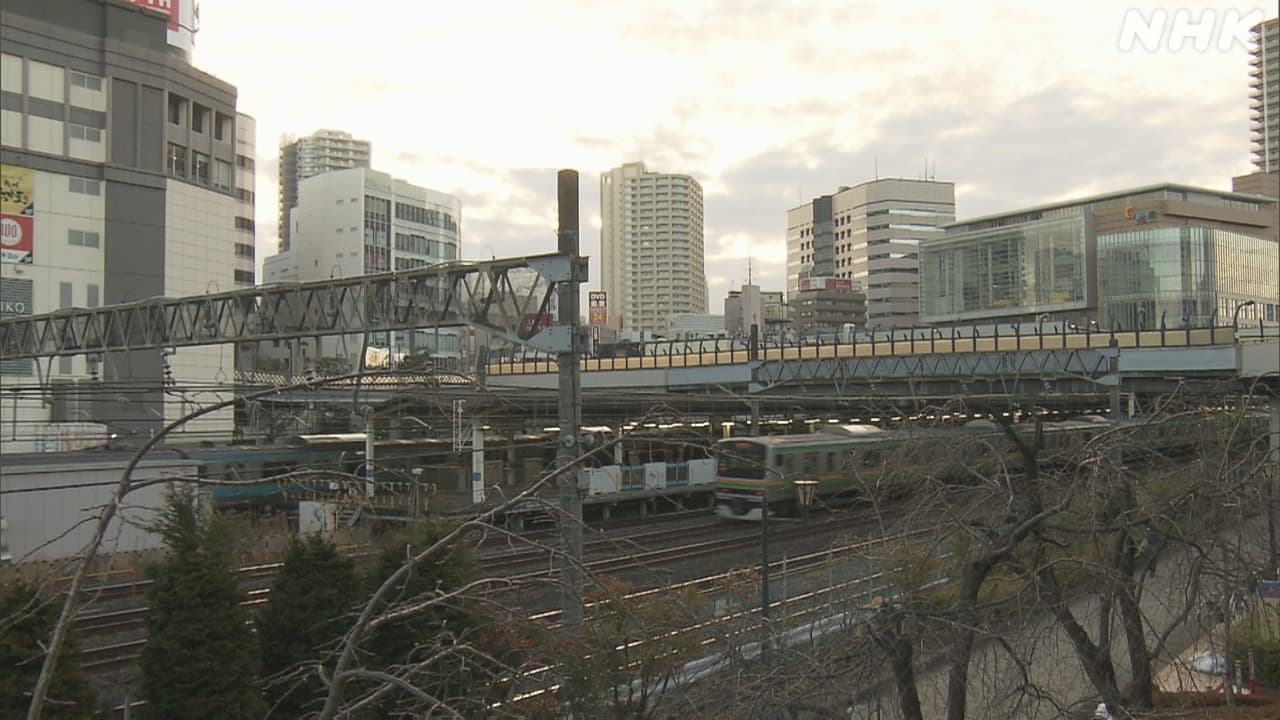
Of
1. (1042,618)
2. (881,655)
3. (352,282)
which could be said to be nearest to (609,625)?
(881,655)

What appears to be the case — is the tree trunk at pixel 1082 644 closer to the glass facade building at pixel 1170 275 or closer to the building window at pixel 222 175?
the building window at pixel 222 175

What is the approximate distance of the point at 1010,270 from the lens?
9575 centimetres

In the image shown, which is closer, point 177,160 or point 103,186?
point 103,186

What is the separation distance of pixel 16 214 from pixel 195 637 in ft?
132

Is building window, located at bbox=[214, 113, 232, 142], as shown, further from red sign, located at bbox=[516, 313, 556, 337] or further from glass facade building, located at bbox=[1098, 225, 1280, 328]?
glass facade building, located at bbox=[1098, 225, 1280, 328]

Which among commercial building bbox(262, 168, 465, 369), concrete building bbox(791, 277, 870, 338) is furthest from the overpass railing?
concrete building bbox(791, 277, 870, 338)

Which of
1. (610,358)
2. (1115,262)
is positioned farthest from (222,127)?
(1115,262)

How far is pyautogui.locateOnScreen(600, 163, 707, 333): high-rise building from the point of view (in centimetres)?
18175

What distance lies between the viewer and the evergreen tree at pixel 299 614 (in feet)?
39.7

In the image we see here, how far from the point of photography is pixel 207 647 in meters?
11.0

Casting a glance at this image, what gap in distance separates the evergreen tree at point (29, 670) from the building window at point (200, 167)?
47.1 m

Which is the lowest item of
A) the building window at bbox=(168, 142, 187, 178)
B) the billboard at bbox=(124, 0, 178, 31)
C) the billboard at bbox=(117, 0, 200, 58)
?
Result: the building window at bbox=(168, 142, 187, 178)

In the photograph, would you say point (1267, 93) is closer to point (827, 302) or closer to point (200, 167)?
point (827, 302)

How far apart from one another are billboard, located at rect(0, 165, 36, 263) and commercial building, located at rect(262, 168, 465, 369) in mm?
36064
